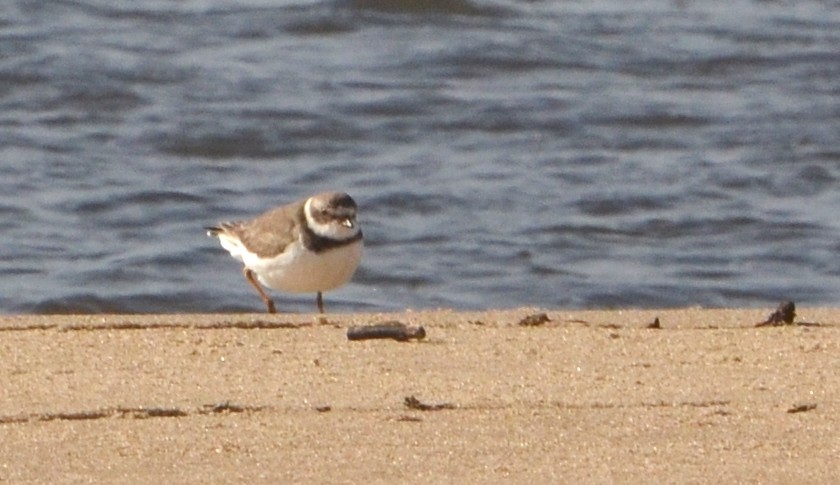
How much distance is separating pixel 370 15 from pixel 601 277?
611cm

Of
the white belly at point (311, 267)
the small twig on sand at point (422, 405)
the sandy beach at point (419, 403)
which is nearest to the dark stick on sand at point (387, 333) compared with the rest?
the sandy beach at point (419, 403)

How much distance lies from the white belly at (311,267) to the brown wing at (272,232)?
2.3 inches

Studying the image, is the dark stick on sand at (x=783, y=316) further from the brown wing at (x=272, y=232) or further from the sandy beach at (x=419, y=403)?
the brown wing at (x=272, y=232)

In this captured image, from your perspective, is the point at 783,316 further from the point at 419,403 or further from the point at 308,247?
the point at 308,247

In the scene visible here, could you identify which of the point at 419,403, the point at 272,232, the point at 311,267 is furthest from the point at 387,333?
the point at 272,232

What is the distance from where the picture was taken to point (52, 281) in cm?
819

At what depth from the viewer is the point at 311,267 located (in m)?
6.78

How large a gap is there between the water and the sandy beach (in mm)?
2824

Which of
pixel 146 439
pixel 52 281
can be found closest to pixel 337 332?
pixel 146 439

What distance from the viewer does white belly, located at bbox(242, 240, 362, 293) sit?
6.78 meters

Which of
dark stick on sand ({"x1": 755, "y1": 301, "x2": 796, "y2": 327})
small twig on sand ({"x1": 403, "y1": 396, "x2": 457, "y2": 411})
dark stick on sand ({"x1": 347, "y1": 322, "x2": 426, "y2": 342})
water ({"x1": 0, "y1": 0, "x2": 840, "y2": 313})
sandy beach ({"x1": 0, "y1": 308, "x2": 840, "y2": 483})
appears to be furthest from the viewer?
water ({"x1": 0, "y1": 0, "x2": 840, "y2": 313})

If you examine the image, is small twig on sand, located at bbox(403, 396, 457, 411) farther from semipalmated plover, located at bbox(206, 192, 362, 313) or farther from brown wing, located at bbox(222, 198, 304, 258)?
brown wing, located at bbox(222, 198, 304, 258)

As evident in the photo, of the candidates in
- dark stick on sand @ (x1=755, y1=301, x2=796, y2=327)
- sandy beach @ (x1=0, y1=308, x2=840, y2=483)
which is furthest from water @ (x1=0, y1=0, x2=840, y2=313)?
sandy beach @ (x1=0, y1=308, x2=840, y2=483)

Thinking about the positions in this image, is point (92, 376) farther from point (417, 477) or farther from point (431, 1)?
point (431, 1)
